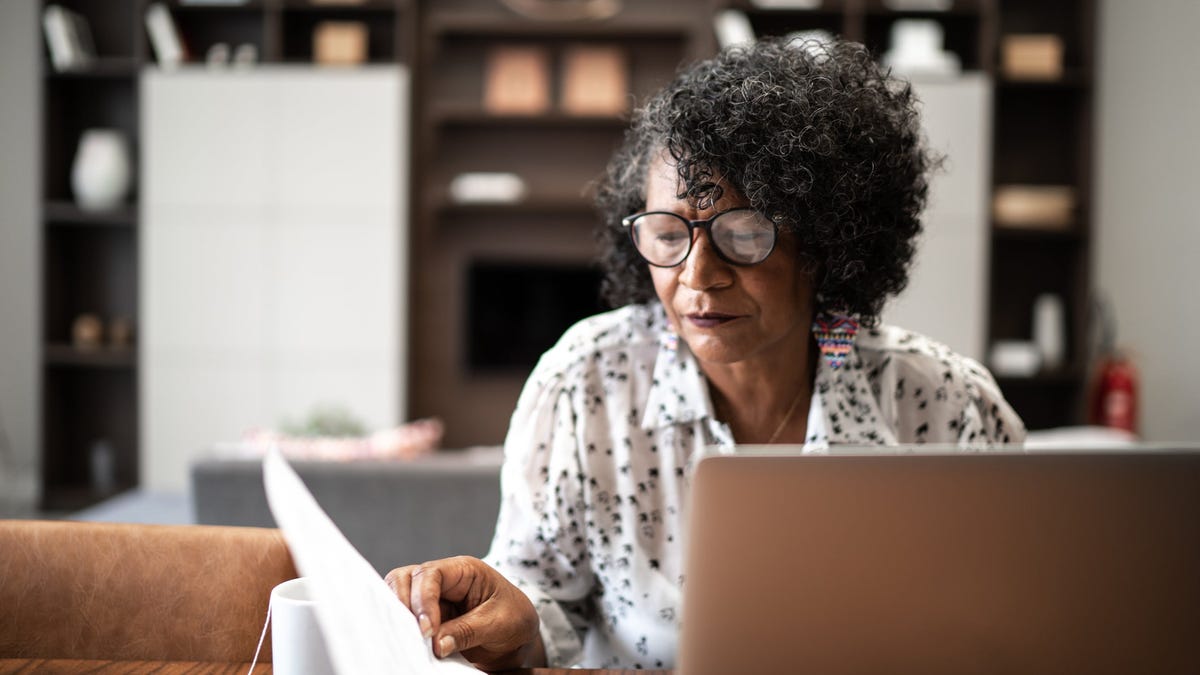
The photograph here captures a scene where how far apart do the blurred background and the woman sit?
115 inches

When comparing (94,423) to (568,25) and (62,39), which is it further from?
(568,25)

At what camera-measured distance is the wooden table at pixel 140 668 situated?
83cm

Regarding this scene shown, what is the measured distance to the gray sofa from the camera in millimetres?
1847

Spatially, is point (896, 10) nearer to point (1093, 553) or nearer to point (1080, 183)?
point (1080, 183)

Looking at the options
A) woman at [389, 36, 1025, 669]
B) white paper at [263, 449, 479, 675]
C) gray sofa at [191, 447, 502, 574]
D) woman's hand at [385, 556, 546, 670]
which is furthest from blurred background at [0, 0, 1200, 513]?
white paper at [263, 449, 479, 675]

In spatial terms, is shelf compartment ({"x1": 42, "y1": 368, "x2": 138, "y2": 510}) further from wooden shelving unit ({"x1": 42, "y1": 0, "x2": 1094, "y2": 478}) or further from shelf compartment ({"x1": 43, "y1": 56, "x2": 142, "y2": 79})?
shelf compartment ({"x1": 43, "y1": 56, "x2": 142, "y2": 79})

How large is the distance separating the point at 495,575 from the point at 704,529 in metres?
0.39

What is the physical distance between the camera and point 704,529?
1.94 ft

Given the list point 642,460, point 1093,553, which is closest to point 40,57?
point 642,460

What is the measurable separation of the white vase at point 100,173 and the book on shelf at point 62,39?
313 mm

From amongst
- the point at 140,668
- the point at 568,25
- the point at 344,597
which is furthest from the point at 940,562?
the point at 568,25

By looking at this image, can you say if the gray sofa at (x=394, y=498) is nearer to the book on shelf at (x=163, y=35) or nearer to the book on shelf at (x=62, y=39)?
the book on shelf at (x=163, y=35)

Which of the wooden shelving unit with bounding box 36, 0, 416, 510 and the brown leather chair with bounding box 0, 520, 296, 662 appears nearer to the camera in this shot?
the brown leather chair with bounding box 0, 520, 296, 662

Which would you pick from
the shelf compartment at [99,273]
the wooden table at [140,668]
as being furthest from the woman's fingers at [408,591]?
the shelf compartment at [99,273]
